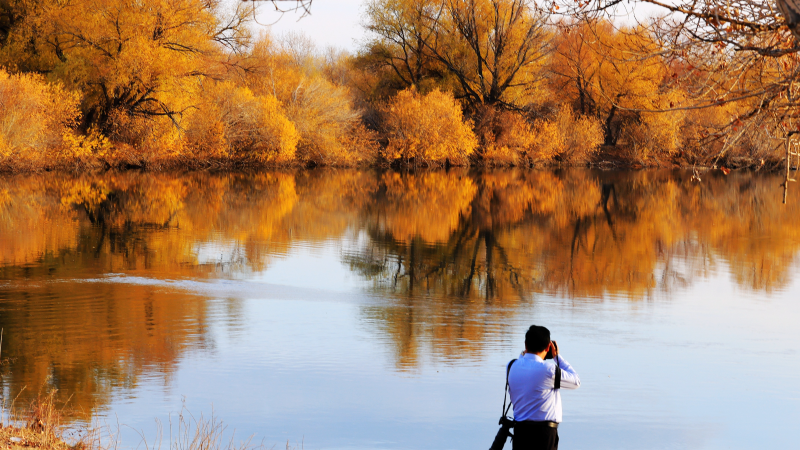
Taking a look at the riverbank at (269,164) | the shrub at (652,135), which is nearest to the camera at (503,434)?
the riverbank at (269,164)

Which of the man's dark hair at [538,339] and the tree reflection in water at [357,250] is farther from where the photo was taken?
the tree reflection in water at [357,250]

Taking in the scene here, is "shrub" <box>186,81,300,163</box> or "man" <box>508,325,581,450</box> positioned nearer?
"man" <box>508,325,581,450</box>

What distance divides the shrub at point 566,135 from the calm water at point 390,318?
27649 mm

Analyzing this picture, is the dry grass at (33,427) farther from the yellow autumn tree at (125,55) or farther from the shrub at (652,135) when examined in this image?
the shrub at (652,135)

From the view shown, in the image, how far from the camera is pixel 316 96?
4916cm

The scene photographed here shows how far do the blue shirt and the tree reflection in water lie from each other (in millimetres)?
5055

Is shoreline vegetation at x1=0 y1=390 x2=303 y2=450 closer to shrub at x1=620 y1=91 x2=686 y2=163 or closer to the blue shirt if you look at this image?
the blue shirt

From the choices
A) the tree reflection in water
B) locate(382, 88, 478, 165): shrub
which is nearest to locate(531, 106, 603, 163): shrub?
locate(382, 88, 478, 165): shrub

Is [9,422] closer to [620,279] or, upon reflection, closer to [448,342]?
[448,342]

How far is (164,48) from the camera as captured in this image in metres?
39.6

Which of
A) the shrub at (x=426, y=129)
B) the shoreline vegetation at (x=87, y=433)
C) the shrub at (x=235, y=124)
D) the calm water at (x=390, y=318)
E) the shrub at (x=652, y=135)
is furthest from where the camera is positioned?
the shrub at (x=652, y=135)

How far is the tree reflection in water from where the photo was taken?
1125cm

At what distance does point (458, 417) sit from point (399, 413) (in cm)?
63

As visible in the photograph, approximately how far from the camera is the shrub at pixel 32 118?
→ 110 feet
